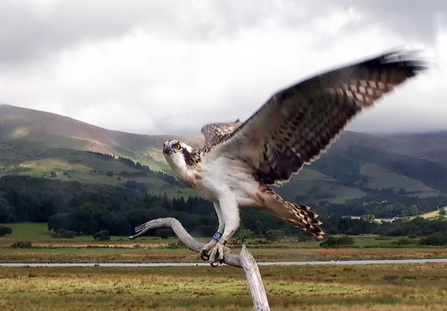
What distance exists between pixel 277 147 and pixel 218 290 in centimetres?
2895

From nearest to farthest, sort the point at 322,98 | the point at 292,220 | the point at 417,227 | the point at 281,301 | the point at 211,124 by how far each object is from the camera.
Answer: the point at 322,98, the point at 292,220, the point at 211,124, the point at 281,301, the point at 417,227

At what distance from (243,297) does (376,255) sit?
150ft

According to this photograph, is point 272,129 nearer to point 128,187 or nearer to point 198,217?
point 198,217

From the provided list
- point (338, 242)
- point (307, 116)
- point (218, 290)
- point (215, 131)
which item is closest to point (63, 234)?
point (338, 242)

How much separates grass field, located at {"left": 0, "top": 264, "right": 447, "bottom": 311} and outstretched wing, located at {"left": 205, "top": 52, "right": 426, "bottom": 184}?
852 inches

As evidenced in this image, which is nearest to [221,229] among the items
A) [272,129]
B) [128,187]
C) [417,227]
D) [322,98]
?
[272,129]

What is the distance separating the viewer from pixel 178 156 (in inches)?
309

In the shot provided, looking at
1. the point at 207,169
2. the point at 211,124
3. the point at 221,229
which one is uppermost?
the point at 211,124

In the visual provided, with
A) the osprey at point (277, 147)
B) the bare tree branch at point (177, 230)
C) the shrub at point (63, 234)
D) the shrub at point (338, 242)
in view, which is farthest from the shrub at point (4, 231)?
the osprey at point (277, 147)

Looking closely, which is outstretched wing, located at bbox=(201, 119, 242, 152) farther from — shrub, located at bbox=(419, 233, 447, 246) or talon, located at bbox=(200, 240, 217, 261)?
shrub, located at bbox=(419, 233, 447, 246)

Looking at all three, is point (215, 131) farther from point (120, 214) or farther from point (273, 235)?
point (120, 214)

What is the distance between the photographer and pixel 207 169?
809cm

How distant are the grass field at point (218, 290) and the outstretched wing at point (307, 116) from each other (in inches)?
852

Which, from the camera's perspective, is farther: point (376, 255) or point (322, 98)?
point (376, 255)
